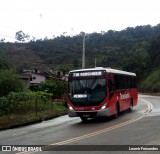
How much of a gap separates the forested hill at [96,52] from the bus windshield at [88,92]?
5895 cm

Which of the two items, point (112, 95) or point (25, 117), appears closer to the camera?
point (112, 95)

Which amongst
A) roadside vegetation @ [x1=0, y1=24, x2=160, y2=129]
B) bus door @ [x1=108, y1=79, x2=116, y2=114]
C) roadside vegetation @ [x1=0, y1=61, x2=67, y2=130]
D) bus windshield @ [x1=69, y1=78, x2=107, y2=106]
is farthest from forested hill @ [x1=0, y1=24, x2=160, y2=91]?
bus windshield @ [x1=69, y1=78, x2=107, y2=106]

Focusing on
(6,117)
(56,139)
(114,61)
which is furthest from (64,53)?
(56,139)

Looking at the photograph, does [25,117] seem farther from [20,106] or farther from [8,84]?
[8,84]

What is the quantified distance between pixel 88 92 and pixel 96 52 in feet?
222

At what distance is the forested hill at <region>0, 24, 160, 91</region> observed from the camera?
85812 millimetres

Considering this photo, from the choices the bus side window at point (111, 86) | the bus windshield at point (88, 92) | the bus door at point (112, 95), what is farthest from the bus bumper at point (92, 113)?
the bus side window at point (111, 86)

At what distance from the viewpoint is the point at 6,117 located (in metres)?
23.4

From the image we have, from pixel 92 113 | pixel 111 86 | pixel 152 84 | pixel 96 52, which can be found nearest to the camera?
pixel 92 113

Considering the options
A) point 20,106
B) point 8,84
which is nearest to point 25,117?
point 20,106

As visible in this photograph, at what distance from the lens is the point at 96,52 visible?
88.0 meters

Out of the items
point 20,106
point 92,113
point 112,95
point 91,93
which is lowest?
point 20,106

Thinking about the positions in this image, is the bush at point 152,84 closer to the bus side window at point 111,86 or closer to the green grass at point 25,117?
the green grass at point 25,117

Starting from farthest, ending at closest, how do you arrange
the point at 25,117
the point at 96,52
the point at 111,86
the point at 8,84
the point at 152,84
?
the point at 96,52 → the point at 152,84 → the point at 8,84 → the point at 25,117 → the point at 111,86
